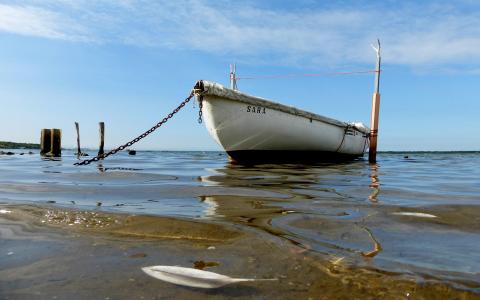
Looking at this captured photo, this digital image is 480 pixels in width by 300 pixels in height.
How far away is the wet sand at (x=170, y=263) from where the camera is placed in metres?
1.50

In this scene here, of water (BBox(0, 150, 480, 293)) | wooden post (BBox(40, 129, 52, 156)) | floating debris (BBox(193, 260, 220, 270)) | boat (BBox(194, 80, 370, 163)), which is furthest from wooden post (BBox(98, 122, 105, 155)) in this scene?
floating debris (BBox(193, 260, 220, 270))

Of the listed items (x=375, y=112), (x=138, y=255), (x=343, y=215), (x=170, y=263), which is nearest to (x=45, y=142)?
→ (x=375, y=112)

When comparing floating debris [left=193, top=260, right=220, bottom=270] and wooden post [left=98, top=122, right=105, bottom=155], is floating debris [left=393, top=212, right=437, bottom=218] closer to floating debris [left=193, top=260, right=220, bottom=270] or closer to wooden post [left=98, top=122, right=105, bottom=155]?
floating debris [left=193, top=260, right=220, bottom=270]

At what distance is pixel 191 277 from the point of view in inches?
63.5

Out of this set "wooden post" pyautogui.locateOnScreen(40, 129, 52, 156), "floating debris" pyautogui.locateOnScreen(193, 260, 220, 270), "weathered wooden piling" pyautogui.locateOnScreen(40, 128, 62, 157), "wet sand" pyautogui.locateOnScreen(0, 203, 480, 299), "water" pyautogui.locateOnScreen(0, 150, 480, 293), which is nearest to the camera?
"wet sand" pyautogui.locateOnScreen(0, 203, 480, 299)

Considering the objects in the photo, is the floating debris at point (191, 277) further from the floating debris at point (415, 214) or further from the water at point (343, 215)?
the floating debris at point (415, 214)

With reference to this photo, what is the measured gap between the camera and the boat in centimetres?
1092

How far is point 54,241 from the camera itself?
7.24 feet

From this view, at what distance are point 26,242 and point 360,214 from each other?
103 inches

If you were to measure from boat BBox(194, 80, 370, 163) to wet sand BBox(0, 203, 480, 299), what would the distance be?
26.7ft

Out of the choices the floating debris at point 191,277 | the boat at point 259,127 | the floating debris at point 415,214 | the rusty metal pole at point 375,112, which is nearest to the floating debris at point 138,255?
the floating debris at point 191,277

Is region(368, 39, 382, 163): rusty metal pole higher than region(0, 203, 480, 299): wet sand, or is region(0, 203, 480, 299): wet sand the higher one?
region(368, 39, 382, 163): rusty metal pole

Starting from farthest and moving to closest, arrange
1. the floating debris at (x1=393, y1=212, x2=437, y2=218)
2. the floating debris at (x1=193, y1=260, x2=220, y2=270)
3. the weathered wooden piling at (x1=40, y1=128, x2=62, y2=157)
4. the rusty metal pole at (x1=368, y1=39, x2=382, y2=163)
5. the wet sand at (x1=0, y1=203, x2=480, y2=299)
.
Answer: the weathered wooden piling at (x1=40, y1=128, x2=62, y2=157), the rusty metal pole at (x1=368, y1=39, x2=382, y2=163), the floating debris at (x1=393, y1=212, x2=437, y2=218), the floating debris at (x1=193, y1=260, x2=220, y2=270), the wet sand at (x1=0, y1=203, x2=480, y2=299)

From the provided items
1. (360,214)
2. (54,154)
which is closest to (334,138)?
(360,214)
